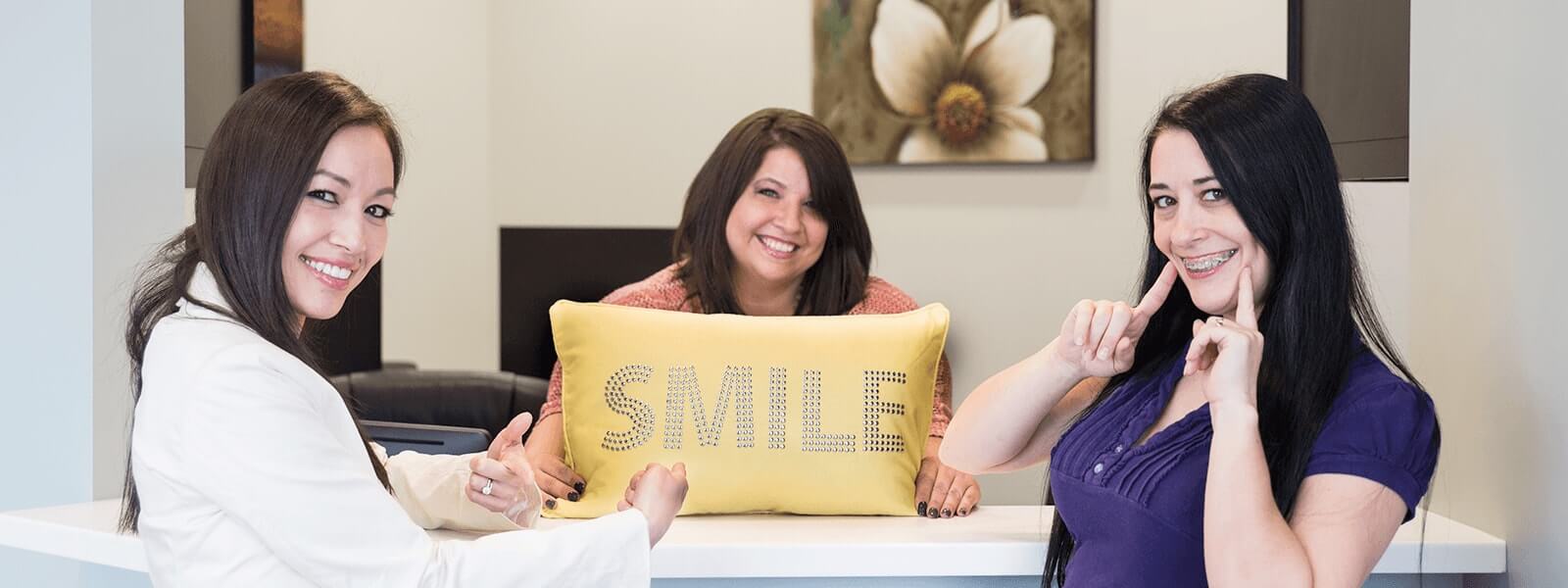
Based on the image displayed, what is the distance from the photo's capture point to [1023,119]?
4559 millimetres

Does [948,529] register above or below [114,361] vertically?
below

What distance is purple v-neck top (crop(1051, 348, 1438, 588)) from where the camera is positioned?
5.15 feet

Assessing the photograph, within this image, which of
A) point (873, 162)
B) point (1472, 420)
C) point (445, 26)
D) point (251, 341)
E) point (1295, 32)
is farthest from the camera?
point (445, 26)

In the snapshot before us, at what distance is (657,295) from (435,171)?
2364mm

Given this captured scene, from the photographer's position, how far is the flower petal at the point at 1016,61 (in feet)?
14.8

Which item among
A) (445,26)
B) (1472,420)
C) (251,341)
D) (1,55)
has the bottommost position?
(1472,420)

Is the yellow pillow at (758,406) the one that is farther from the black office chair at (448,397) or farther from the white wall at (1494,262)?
the black office chair at (448,397)

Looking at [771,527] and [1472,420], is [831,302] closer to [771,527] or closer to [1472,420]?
[771,527]

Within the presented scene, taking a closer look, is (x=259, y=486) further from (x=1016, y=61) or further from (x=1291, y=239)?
(x=1016, y=61)

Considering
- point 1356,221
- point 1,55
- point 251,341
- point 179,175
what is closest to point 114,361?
point 179,175

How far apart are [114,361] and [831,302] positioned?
130cm

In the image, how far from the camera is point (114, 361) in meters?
2.33

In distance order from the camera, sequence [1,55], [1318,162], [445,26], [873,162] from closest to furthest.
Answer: [1318,162] → [1,55] → [873,162] → [445,26]

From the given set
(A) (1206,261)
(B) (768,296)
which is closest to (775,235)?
(B) (768,296)
